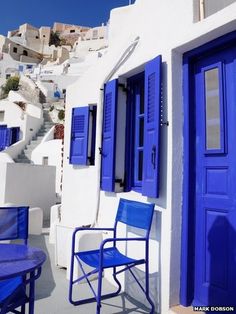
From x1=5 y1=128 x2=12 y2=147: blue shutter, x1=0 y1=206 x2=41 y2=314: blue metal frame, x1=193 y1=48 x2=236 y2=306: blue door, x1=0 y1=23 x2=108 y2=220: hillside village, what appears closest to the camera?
x1=0 y1=206 x2=41 y2=314: blue metal frame

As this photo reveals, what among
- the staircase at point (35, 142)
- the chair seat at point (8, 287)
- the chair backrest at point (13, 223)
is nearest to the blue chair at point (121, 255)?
the chair backrest at point (13, 223)

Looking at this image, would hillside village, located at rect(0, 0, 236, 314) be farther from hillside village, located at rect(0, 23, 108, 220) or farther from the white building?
hillside village, located at rect(0, 23, 108, 220)

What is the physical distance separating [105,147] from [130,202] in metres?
1.08

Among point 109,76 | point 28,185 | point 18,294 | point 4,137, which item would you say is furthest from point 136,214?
point 4,137

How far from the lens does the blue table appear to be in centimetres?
177

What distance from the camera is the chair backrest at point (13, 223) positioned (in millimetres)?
2768

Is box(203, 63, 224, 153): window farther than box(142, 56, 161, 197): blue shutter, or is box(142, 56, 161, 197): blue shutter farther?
box(142, 56, 161, 197): blue shutter

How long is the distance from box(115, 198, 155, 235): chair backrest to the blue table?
49.3 inches

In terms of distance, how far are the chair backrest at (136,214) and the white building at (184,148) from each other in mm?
137

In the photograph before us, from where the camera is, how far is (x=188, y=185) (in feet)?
9.71

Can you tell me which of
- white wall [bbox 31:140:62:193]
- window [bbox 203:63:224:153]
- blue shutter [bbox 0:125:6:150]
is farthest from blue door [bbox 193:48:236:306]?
blue shutter [bbox 0:125:6:150]

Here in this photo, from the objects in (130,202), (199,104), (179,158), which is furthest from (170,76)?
(130,202)

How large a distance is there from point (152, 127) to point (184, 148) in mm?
441

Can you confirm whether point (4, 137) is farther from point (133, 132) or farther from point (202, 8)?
point (202, 8)
